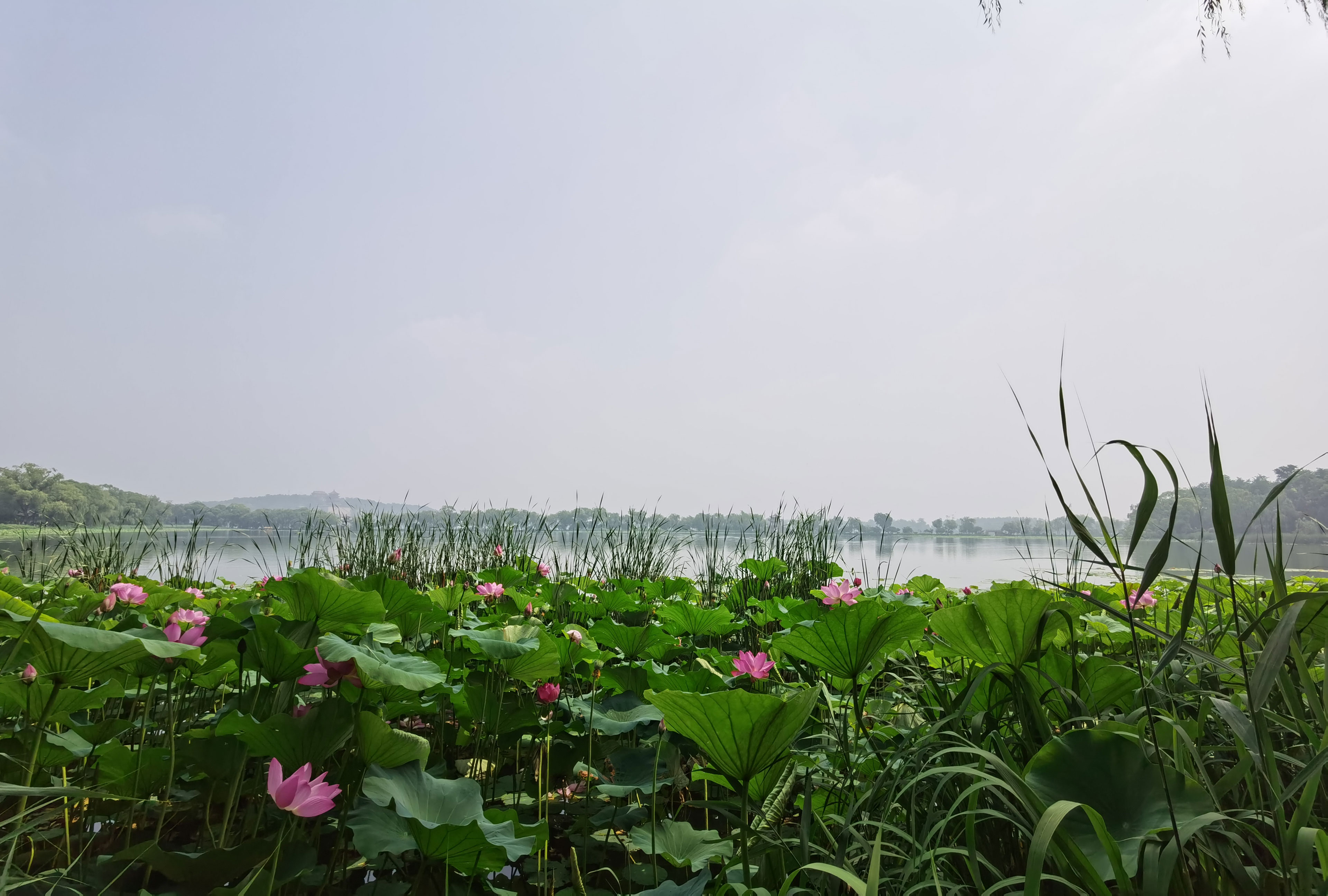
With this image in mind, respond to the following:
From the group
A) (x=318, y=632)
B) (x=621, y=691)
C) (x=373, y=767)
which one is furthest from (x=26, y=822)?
(x=621, y=691)

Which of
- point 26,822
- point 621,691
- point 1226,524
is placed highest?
point 1226,524

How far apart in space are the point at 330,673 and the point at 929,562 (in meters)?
16.2

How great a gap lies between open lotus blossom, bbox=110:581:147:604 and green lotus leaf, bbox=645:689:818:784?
151 centimetres

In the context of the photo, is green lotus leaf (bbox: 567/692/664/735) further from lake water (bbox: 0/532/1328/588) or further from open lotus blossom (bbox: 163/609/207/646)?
lake water (bbox: 0/532/1328/588)

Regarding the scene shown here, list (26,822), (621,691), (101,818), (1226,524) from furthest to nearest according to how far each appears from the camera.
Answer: (621,691), (101,818), (26,822), (1226,524)

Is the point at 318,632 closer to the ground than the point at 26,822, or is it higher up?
higher up

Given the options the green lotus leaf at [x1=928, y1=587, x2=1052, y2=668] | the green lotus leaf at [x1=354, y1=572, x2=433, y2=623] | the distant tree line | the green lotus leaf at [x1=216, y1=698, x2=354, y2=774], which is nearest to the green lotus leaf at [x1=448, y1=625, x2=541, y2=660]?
the green lotus leaf at [x1=354, y1=572, x2=433, y2=623]

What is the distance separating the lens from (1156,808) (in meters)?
0.77

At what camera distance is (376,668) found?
0.92 meters

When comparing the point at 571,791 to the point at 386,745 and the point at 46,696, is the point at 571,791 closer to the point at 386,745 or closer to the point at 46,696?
the point at 386,745

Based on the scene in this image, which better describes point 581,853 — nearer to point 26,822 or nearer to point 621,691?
point 621,691

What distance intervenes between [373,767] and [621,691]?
0.71m

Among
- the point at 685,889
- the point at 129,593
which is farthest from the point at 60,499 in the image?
the point at 685,889

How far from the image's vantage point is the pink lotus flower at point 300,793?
2.65ft
